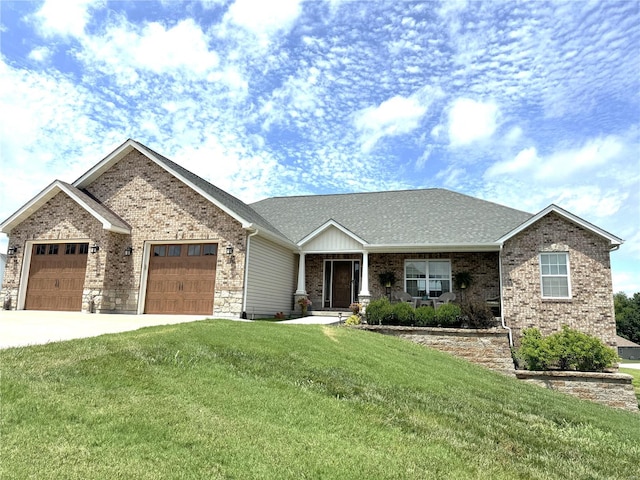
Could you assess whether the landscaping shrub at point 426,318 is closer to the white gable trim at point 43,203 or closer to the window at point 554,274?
the window at point 554,274

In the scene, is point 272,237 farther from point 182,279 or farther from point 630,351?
point 630,351

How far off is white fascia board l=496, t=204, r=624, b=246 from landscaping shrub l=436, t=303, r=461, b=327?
3.26 m

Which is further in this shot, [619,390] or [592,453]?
[619,390]

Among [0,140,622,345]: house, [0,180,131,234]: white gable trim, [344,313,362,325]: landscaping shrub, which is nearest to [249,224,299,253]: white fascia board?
[0,140,622,345]: house

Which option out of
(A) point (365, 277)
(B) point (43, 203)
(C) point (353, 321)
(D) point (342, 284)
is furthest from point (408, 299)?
(B) point (43, 203)

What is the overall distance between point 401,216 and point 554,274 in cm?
695

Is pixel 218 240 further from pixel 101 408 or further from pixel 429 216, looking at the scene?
pixel 101 408

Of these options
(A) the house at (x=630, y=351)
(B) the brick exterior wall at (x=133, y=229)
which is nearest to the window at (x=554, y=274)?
(B) the brick exterior wall at (x=133, y=229)

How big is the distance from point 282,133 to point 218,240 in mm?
4661

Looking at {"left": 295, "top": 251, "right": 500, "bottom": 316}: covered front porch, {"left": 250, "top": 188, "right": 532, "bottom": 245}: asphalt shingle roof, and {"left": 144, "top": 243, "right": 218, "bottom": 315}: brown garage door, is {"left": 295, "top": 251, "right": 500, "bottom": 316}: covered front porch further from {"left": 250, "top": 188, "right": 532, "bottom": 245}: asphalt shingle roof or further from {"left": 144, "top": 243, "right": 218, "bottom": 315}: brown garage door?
{"left": 144, "top": 243, "right": 218, "bottom": 315}: brown garage door

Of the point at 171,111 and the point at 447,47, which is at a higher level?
the point at 447,47

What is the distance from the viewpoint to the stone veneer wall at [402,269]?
16.8 meters

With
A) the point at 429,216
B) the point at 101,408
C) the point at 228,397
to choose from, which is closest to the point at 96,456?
the point at 101,408

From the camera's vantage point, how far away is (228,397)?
17.5ft
